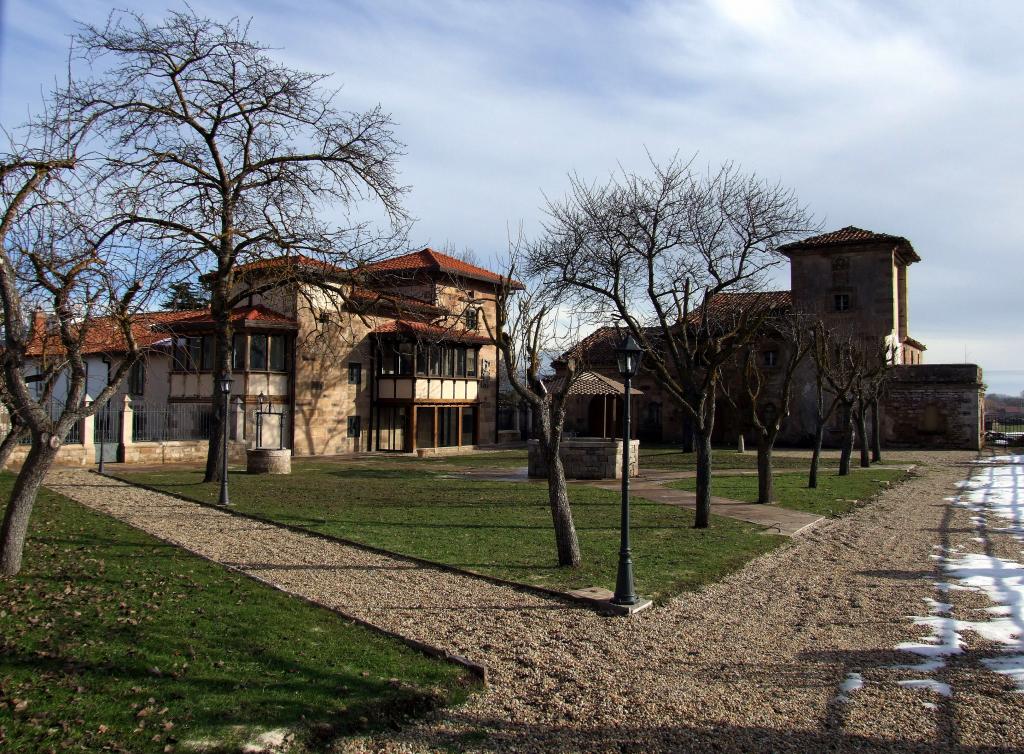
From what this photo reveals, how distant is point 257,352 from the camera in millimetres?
30031

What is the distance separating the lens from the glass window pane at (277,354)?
3033 cm

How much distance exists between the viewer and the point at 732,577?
976 cm

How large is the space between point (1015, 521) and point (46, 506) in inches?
694

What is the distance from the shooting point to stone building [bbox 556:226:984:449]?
39.0 metres

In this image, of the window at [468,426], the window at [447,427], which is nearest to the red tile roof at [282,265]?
the window at [447,427]

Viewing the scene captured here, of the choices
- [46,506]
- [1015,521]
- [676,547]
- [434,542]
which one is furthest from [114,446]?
[1015,521]

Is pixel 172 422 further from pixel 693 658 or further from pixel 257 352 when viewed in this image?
pixel 693 658

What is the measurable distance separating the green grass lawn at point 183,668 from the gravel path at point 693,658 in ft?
1.48

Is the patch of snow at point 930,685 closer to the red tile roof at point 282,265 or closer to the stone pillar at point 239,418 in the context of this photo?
the red tile roof at point 282,265

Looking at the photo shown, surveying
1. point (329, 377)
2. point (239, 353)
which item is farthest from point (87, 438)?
point (329, 377)

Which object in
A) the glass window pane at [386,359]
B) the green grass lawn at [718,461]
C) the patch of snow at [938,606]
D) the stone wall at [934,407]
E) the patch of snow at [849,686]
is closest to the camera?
the patch of snow at [849,686]

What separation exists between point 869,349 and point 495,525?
2996cm

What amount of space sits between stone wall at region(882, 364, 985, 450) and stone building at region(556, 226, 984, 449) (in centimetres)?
4

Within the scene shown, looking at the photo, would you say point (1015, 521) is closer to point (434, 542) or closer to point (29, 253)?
point (434, 542)
